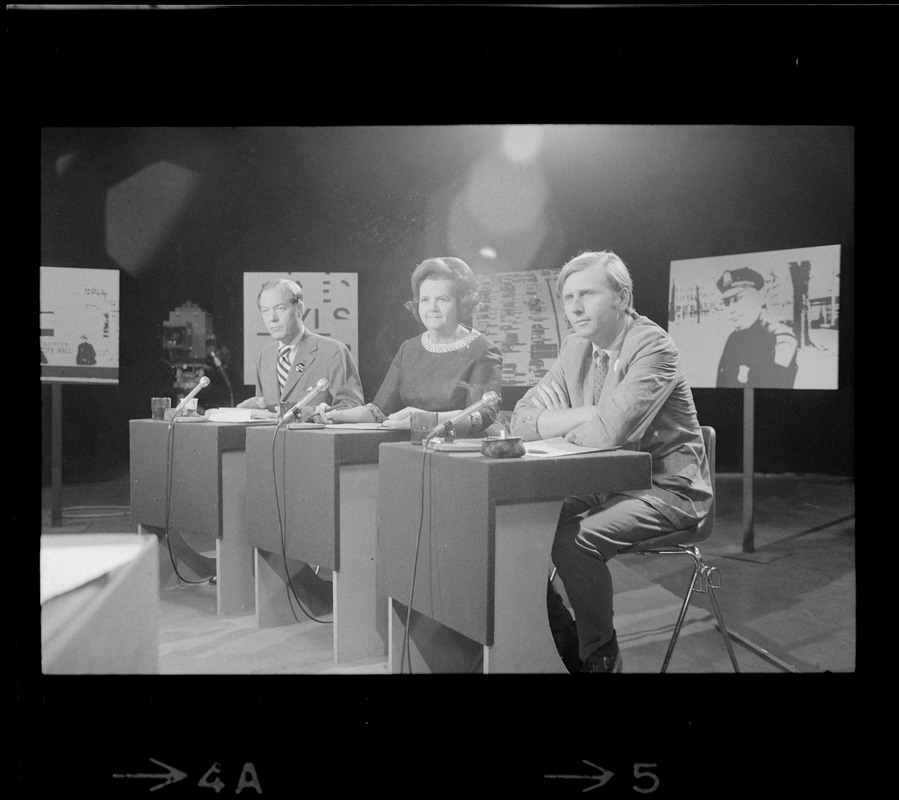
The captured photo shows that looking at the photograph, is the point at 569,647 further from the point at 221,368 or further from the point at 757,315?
the point at 221,368

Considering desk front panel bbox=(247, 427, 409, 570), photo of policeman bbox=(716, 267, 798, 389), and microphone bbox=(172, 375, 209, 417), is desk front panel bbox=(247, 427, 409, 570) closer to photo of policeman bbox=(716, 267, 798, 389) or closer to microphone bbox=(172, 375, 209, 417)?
microphone bbox=(172, 375, 209, 417)

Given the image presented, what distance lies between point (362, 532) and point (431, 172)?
1.10 m

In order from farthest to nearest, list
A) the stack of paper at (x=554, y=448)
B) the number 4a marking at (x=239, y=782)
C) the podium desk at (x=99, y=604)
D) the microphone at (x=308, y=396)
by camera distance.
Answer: the microphone at (x=308, y=396) → the number 4a marking at (x=239, y=782) → the stack of paper at (x=554, y=448) → the podium desk at (x=99, y=604)

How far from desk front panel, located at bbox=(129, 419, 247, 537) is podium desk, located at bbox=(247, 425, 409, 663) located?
0.48 feet

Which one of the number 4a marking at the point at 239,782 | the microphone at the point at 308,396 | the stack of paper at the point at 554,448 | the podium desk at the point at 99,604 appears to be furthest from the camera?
the microphone at the point at 308,396

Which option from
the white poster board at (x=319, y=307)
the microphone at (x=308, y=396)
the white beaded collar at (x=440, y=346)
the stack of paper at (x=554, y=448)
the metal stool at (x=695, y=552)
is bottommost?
the metal stool at (x=695, y=552)

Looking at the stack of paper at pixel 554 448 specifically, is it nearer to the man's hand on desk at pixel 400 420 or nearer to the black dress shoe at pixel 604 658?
the man's hand on desk at pixel 400 420

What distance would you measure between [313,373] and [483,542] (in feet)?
2.43

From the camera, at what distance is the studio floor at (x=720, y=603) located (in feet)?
6.00

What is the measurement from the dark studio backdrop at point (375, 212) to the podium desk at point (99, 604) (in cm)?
24

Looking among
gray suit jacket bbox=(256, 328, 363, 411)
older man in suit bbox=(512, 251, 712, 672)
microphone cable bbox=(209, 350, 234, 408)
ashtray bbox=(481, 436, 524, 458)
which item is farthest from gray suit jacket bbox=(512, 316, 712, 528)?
microphone cable bbox=(209, 350, 234, 408)

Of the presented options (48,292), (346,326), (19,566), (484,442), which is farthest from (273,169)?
(19,566)

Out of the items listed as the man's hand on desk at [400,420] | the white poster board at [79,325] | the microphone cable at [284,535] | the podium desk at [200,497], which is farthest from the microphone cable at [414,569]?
the white poster board at [79,325]

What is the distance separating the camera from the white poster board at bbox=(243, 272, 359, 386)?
1.88 meters
